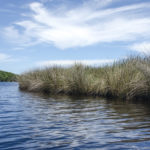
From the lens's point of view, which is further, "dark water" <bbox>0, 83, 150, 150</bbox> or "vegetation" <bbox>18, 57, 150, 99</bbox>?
"vegetation" <bbox>18, 57, 150, 99</bbox>

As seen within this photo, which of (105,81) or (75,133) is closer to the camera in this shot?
(75,133)

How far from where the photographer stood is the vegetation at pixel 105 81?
9320mm

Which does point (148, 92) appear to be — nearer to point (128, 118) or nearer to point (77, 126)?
point (128, 118)

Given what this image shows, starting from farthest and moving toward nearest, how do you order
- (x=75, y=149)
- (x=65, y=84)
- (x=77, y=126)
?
(x=65, y=84) → (x=77, y=126) → (x=75, y=149)

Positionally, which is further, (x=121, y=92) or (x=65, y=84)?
(x=65, y=84)

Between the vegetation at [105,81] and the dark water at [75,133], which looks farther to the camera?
the vegetation at [105,81]

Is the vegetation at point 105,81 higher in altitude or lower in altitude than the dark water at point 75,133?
higher

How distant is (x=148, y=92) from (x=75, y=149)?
6511 mm

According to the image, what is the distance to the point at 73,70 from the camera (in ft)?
45.0

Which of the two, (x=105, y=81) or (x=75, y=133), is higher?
(x=105, y=81)

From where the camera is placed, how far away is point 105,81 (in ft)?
36.6

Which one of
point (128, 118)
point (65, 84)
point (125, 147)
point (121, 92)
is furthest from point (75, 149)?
point (65, 84)

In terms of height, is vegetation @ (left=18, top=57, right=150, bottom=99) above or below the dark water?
above

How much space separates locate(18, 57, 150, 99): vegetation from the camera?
932 cm
